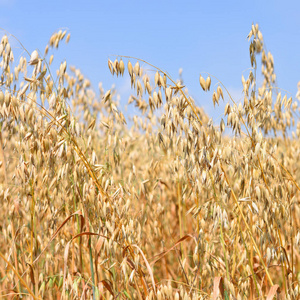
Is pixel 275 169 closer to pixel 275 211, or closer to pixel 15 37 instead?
pixel 275 211

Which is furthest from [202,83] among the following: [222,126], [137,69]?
[137,69]

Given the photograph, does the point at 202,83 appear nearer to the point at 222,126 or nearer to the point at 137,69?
the point at 222,126

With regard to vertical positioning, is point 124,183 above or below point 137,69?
below

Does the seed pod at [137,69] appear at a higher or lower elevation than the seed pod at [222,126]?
higher

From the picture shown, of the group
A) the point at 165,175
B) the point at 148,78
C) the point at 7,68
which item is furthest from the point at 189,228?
the point at 7,68

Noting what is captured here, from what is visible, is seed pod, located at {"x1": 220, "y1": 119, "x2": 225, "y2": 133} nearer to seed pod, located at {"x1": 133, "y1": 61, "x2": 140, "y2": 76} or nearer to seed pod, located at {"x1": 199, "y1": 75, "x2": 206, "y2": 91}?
seed pod, located at {"x1": 199, "y1": 75, "x2": 206, "y2": 91}

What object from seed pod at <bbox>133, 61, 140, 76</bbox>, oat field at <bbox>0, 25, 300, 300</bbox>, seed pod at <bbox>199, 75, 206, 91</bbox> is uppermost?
seed pod at <bbox>133, 61, 140, 76</bbox>

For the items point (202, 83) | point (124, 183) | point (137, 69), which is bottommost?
point (124, 183)

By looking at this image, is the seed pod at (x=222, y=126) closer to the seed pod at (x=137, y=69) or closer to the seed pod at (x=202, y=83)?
the seed pod at (x=202, y=83)

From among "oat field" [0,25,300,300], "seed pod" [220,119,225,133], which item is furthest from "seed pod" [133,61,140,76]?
"seed pod" [220,119,225,133]

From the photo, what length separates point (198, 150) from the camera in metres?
1.85

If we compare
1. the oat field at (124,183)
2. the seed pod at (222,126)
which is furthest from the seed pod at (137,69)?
the seed pod at (222,126)

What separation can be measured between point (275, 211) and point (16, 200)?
4.49ft

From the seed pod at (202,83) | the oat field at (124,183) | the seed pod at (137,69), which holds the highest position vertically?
the seed pod at (137,69)
